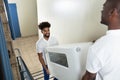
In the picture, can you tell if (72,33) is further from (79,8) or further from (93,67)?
(93,67)

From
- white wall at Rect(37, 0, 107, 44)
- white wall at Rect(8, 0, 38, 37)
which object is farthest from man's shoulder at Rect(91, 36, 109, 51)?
white wall at Rect(8, 0, 38, 37)

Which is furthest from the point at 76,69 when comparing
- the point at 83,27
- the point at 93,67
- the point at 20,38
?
the point at 20,38

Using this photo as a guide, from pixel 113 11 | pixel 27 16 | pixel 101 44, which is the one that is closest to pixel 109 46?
pixel 101 44

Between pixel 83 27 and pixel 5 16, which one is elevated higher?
pixel 5 16

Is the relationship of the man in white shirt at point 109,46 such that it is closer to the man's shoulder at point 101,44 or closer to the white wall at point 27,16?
the man's shoulder at point 101,44

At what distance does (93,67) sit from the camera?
961 mm

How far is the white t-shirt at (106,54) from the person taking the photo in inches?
36.1

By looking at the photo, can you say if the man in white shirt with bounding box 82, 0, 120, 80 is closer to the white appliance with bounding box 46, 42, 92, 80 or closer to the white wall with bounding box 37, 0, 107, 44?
the white appliance with bounding box 46, 42, 92, 80

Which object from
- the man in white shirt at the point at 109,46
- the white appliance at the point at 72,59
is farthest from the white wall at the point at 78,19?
the man in white shirt at the point at 109,46

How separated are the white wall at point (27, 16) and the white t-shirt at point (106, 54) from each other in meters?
5.10

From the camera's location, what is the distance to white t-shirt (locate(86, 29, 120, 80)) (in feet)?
3.01

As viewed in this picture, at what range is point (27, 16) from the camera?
585cm

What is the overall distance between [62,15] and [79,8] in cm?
55

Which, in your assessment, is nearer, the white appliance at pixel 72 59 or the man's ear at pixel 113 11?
the man's ear at pixel 113 11
